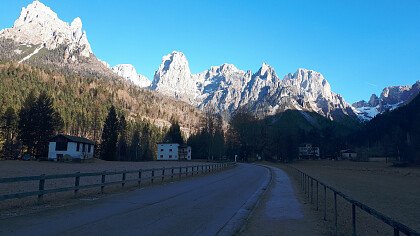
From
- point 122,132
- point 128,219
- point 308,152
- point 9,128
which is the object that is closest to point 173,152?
point 122,132

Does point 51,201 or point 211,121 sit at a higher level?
point 211,121

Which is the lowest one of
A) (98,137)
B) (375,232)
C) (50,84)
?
(375,232)

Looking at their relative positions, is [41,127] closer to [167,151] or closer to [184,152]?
[167,151]

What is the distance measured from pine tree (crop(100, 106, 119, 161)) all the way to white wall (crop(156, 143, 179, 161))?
25839 millimetres

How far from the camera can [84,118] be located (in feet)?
502

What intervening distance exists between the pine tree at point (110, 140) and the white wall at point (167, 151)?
25839 millimetres

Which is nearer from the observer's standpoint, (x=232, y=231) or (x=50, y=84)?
(x=232, y=231)

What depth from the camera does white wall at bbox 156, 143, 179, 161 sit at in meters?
127

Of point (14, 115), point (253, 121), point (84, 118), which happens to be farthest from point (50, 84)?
point (253, 121)

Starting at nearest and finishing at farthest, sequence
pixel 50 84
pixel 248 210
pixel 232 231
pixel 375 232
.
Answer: pixel 232 231, pixel 375 232, pixel 248 210, pixel 50 84

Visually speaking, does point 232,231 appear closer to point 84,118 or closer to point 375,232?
point 375,232

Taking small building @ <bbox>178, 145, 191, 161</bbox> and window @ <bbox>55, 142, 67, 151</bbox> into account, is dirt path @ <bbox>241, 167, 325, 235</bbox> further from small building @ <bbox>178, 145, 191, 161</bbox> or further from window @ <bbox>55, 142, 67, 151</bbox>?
small building @ <bbox>178, 145, 191, 161</bbox>

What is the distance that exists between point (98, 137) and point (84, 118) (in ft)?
32.2

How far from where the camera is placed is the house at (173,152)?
126688mm
